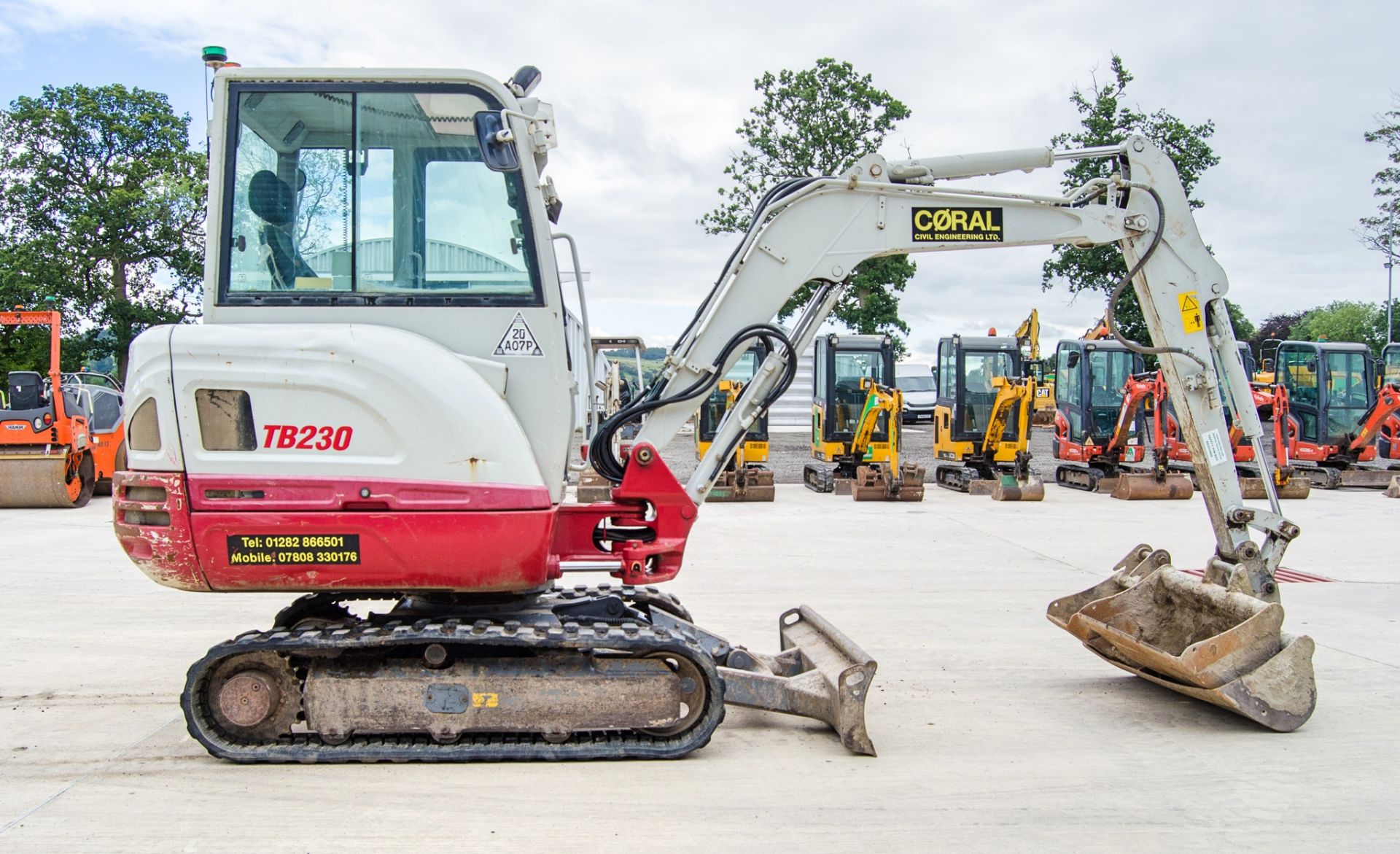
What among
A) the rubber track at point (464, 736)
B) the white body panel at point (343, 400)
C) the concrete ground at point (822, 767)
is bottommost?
the concrete ground at point (822, 767)

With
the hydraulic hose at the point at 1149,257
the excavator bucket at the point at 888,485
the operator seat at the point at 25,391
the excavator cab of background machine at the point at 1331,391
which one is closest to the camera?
the hydraulic hose at the point at 1149,257

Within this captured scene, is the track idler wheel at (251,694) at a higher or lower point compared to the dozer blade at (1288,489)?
lower

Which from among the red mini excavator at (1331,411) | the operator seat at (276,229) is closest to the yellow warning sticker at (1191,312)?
the operator seat at (276,229)

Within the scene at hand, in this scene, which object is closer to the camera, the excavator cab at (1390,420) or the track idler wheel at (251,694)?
the track idler wheel at (251,694)

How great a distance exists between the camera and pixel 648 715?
16.9 ft

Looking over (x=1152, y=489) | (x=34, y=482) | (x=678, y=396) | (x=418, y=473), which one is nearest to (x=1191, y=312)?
(x=678, y=396)

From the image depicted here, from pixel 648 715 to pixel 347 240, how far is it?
2.71 m

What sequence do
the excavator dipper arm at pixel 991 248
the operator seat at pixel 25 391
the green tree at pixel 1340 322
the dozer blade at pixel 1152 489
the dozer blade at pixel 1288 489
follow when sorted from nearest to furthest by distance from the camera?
the excavator dipper arm at pixel 991 248 < the operator seat at pixel 25 391 < the dozer blade at pixel 1152 489 < the dozer blade at pixel 1288 489 < the green tree at pixel 1340 322

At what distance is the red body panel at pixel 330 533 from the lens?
4.91 metres

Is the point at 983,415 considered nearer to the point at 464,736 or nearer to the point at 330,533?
the point at 464,736

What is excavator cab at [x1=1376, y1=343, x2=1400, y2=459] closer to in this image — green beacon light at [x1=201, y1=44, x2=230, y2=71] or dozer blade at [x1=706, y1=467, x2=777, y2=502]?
dozer blade at [x1=706, y1=467, x2=777, y2=502]

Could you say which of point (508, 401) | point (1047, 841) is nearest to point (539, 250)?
point (508, 401)

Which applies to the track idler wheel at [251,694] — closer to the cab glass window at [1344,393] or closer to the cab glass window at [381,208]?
the cab glass window at [381,208]

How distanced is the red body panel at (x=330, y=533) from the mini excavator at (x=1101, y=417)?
611 inches
